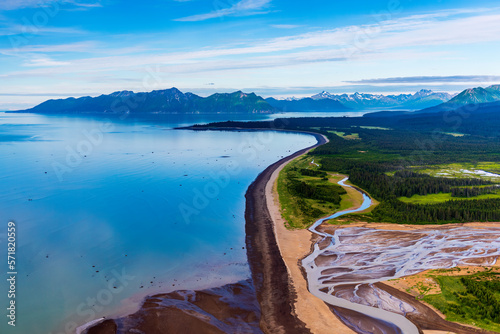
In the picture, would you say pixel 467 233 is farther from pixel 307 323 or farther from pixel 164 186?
pixel 164 186

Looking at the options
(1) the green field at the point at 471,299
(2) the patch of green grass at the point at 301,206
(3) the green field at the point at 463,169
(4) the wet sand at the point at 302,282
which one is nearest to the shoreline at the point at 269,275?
(4) the wet sand at the point at 302,282

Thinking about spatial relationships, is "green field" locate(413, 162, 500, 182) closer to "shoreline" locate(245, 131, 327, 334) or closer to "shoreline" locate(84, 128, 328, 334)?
"shoreline" locate(245, 131, 327, 334)

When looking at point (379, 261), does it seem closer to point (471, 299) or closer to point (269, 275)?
point (471, 299)

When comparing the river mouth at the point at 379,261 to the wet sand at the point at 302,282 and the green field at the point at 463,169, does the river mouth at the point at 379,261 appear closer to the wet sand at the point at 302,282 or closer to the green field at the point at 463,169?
the wet sand at the point at 302,282

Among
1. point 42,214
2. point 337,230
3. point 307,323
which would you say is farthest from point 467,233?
point 42,214

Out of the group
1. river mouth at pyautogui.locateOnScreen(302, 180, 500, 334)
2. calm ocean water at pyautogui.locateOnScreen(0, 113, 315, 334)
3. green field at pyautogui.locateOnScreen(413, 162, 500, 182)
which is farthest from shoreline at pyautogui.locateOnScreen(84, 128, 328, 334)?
green field at pyautogui.locateOnScreen(413, 162, 500, 182)
